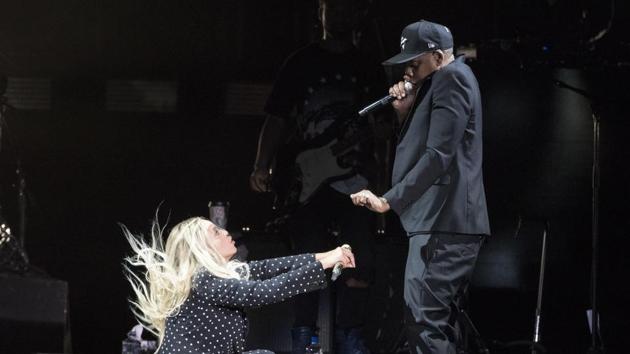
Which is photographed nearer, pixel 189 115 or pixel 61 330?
pixel 61 330

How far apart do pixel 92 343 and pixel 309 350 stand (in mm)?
2222

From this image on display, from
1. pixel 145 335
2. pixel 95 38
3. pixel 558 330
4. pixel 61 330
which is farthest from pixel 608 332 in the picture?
pixel 95 38

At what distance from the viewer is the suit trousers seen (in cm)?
383


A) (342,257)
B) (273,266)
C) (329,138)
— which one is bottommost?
(273,266)

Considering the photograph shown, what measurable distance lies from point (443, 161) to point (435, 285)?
1.54 ft

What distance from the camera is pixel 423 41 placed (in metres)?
4.02

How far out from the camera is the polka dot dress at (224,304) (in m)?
3.85

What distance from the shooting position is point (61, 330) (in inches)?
201

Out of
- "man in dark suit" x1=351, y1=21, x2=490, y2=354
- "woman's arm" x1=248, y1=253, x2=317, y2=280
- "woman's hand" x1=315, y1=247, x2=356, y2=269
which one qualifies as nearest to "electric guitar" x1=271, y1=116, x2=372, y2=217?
"woman's arm" x1=248, y1=253, x2=317, y2=280

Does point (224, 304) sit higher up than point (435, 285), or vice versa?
point (435, 285)

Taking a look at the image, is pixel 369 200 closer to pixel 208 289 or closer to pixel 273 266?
pixel 273 266

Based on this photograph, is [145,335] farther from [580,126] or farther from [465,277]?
[580,126]

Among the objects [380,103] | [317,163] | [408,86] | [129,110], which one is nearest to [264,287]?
[380,103]

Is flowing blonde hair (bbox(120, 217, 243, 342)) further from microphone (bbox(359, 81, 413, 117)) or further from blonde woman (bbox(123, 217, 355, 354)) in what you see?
microphone (bbox(359, 81, 413, 117))
